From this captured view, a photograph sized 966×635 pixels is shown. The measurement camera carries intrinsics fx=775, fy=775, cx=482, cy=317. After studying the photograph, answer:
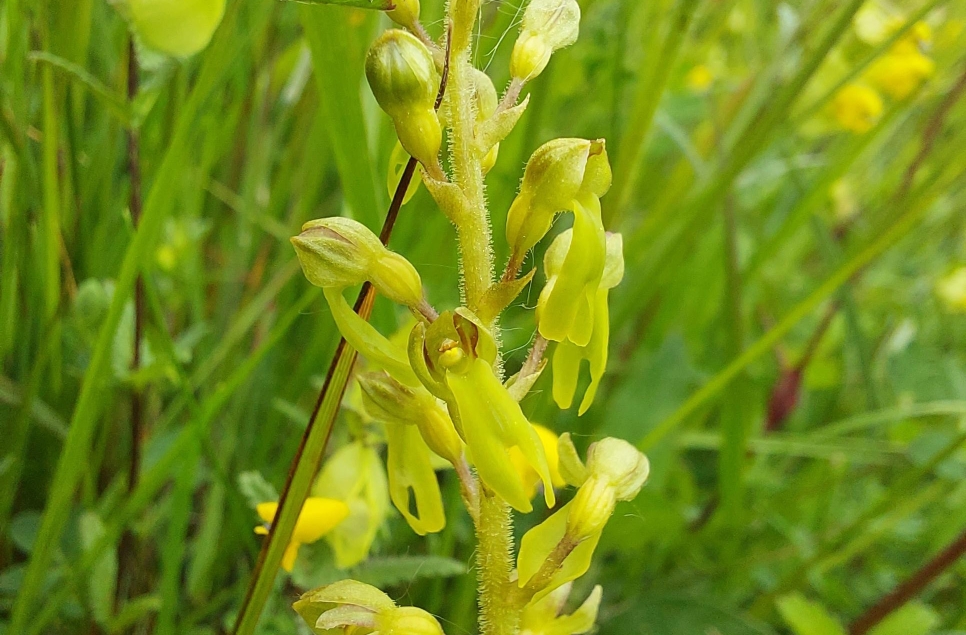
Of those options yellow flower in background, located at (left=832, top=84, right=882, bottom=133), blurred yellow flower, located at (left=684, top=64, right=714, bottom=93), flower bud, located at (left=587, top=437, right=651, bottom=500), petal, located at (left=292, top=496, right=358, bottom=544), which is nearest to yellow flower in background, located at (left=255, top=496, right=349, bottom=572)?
petal, located at (left=292, top=496, right=358, bottom=544)

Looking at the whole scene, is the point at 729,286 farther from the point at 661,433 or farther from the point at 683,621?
the point at 683,621

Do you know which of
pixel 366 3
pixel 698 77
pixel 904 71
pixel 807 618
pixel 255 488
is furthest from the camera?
pixel 698 77

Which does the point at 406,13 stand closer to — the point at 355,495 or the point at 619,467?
the point at 619,467

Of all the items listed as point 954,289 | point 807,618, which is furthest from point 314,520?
point 954,289

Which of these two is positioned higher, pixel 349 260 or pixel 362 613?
pixel 349 260

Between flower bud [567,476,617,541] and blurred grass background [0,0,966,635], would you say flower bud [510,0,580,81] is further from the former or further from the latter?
flower bud [567,476,617,541]
